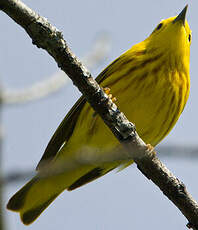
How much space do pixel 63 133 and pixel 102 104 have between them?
53.7 inches

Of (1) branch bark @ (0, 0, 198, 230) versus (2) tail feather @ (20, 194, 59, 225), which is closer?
(1) branch bark @ (0, 0, 198, 230)

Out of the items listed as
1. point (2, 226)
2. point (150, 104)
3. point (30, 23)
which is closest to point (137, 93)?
point (150, 104)

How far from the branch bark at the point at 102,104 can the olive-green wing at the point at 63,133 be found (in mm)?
967

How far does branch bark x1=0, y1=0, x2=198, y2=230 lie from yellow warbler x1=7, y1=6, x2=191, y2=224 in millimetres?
654

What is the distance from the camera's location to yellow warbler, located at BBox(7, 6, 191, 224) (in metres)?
4.52

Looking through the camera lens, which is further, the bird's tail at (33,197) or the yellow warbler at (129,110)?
the bird's tail at (33,197)

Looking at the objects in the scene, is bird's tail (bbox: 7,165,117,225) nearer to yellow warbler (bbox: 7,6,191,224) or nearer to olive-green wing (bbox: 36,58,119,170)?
yellow warbler (bbox: 7,6,191,224)

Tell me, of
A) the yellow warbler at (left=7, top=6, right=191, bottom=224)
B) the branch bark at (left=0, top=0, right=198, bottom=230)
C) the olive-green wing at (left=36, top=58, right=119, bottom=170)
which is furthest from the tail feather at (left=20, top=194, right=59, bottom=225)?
the branch bark at (left=0, top=0, right=198, bottom=230)

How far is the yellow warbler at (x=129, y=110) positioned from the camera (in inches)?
178

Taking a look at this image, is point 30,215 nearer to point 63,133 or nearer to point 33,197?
point 33,197

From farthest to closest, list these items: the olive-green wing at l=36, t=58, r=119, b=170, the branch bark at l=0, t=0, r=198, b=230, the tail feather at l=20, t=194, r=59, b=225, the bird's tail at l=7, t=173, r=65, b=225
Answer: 1. the tail feather at l=20, t=194, r=59, b=225
2. the bird's tail at l=7, t=173, r=65, b=225
3. the olive-green wing at l=36, t=58, r=119, b=170
4. the branch bark at l=0, t=0, r=198, b=230

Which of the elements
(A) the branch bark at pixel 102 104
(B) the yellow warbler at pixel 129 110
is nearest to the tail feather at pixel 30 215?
(B) the yellow warbler at pixel 129 110

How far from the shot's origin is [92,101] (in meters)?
3.25

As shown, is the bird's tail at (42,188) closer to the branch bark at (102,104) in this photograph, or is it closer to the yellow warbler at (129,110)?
the yellow warbler at (129,110)
